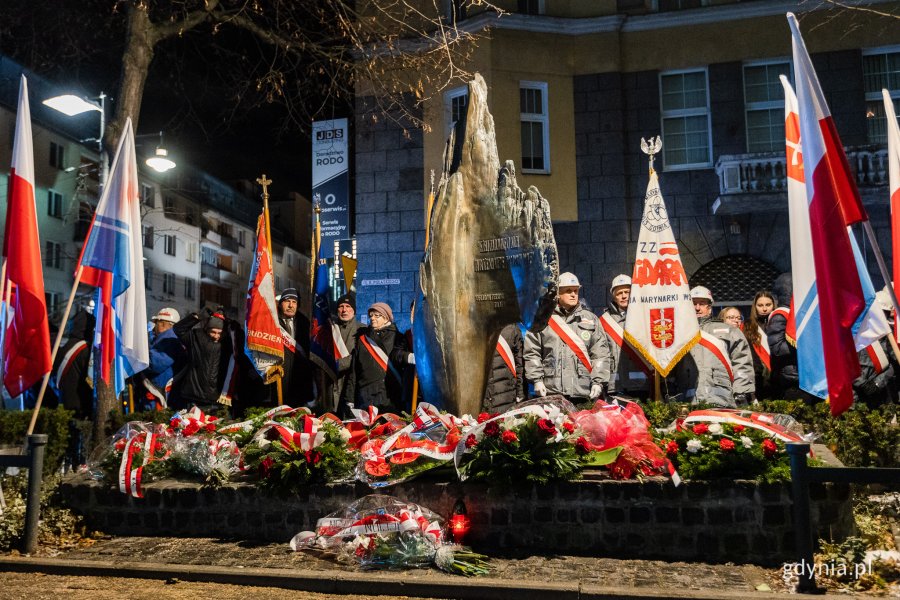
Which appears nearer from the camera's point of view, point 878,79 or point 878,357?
point 878,357

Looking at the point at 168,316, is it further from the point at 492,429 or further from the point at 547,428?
the point at 547,428

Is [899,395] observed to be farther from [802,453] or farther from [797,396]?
[802,453]

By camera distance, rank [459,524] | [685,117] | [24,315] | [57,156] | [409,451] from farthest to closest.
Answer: [57,156] → [685,117] → [24,315] → [409,451] → [459,524]

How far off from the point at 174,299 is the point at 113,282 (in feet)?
159

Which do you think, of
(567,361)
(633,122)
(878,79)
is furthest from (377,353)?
(878,79)

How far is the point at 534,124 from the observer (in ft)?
60.6

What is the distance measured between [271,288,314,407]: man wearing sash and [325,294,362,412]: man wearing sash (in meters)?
0.52

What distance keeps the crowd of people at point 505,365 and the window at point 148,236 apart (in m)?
38.1

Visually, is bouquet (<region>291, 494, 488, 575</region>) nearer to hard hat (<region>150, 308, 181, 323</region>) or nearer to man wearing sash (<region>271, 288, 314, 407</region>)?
man wearing sash (<region>271, 288, 314, 407</region>)

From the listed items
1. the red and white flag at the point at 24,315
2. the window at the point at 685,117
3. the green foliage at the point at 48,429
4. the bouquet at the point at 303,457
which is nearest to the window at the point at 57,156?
the window at the point at 685,117

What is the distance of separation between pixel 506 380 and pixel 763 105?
39.1ft

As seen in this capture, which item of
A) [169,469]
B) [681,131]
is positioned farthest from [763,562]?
[681,131]

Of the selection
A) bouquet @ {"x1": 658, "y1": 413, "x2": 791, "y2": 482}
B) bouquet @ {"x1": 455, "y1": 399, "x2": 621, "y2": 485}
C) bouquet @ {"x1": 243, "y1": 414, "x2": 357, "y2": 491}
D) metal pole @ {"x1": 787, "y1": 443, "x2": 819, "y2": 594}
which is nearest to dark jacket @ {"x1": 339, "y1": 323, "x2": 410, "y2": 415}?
bouquet @ {"x1": 243, "y1": 414, "x2": 357, "y2": 491}

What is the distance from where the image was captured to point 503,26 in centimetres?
1780
